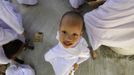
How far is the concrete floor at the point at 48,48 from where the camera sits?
158cm

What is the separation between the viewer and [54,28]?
173cm

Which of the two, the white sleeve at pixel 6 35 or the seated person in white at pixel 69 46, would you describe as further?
the white sleeve at pixel 6 35

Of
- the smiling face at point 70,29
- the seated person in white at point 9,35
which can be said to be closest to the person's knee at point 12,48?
the seated person in white at point 9,35

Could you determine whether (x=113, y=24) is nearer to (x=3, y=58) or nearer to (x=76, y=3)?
(x=76, y=3)

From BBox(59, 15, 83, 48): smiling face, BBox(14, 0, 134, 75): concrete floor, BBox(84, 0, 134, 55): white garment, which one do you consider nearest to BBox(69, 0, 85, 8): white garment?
BBox(14, 0, 134, 75): concrete floor

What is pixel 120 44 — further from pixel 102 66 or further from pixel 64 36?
pixel 64 36

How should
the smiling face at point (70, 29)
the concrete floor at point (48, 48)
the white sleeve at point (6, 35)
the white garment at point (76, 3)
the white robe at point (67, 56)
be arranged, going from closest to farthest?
the smiling face at point (70, 29) < the white robe at point (67, 56) < the white sleeve at point (6, 35) < the concrete floor at point (48, 48) < the white garment at point (76, 3)

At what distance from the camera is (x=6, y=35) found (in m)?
1.43

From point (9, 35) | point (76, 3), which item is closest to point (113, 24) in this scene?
point (76, 3)

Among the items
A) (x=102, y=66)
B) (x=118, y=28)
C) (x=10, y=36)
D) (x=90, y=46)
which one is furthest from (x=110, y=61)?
(x=10, y=36)

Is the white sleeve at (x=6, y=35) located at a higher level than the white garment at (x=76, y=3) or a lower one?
higher

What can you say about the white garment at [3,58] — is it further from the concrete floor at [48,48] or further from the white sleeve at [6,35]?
the concrete floor at [48,48]

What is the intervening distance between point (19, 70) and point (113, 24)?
0.64 meters

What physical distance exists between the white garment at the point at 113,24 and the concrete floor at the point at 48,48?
0.16m
